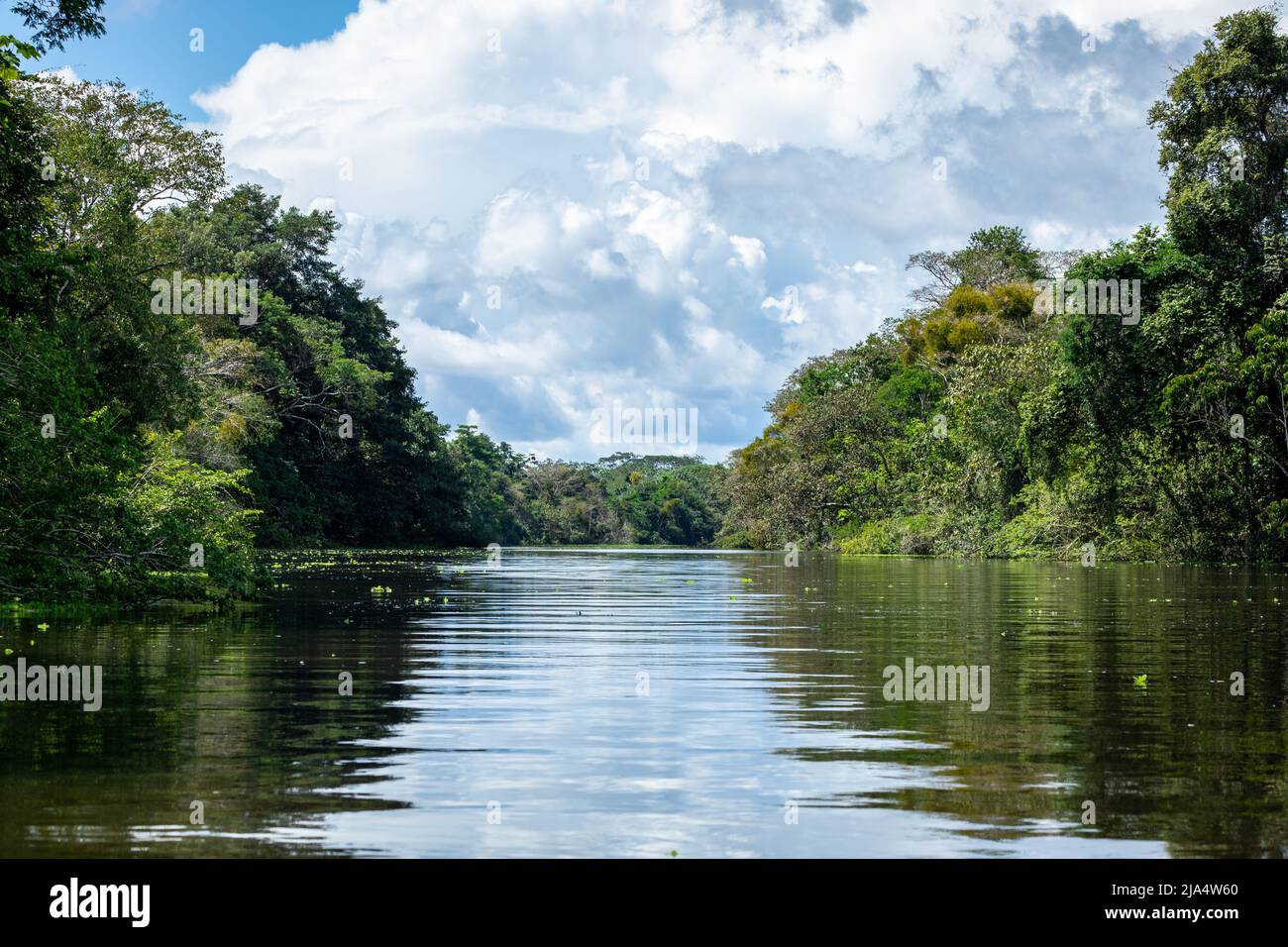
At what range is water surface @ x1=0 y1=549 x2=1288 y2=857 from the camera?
6008 millimetres

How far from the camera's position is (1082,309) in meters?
41.0

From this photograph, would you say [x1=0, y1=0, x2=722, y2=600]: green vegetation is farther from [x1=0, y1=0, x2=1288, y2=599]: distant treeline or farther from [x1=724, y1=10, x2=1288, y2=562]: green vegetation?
[x1=724, y1=10, x2=1288, y2=562]: green vegetation

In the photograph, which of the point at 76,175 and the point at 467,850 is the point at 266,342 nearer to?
the point at 76,175

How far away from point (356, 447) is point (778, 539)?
91.9ft

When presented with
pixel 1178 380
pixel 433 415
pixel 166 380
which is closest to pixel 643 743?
pixel 166 380

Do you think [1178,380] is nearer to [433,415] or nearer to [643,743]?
[643,743]

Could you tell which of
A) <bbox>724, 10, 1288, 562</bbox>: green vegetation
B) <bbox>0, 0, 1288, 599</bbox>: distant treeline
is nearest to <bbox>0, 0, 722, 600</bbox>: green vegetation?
<bbox>0, 0, 1288, 599</bbox>: distant treeline

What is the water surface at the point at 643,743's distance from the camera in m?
6.01

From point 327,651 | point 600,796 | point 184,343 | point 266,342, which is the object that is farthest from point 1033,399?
point 600,796

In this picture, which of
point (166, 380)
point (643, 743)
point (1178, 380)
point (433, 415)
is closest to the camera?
point (643, 743)

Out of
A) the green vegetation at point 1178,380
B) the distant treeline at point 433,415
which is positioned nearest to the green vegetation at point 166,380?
the distant treeline at point 433,415

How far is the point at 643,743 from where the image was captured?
8.56 m

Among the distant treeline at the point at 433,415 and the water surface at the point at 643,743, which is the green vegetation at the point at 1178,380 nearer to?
the distant treeline at the point at 433,415
